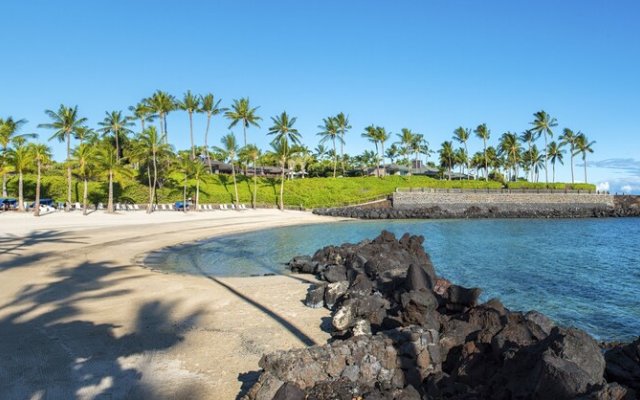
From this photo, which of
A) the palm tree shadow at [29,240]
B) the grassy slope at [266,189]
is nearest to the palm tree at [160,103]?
the grassy slope at [266,189]

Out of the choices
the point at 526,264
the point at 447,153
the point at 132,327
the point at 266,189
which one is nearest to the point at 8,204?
the point at 266,189

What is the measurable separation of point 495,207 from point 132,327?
74.3 meters

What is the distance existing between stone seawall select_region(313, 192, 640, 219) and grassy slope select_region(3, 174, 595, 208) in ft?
22.4

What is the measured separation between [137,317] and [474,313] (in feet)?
30.6

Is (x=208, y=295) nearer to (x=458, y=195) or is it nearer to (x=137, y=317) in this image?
(x=137, y=317)

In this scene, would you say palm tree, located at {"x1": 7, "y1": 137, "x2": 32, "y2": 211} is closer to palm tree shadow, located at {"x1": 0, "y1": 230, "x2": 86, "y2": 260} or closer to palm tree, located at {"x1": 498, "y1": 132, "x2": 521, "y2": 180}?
palm tree shadow, located at {"x1": 0, "y1": 230, "x2": 86, "y2": 260}

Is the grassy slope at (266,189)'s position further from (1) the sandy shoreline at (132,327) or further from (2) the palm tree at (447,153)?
(1) the sandy shoreline at (132,327)

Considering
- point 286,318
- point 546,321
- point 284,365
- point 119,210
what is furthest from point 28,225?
point 546,321

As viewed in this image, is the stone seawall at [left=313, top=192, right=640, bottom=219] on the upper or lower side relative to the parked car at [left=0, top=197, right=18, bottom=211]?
lower

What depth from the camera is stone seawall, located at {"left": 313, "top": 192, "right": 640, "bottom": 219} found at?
70.0 meters

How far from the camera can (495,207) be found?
251 feet

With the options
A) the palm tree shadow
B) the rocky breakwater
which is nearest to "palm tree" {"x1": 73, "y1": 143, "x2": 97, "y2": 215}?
the palm tree shadow

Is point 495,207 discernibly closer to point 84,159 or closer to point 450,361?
point 84,159

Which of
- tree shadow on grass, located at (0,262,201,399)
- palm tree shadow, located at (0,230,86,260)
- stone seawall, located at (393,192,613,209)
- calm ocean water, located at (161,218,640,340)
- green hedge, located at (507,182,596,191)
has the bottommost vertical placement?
calm ocean water, located at (161,218,640,340)
